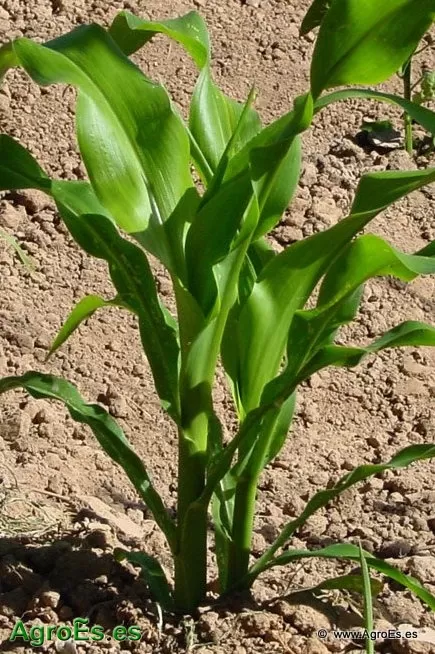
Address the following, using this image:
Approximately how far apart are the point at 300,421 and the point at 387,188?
921 millimetres

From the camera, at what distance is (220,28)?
133 inches

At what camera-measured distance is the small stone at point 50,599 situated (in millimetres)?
1868

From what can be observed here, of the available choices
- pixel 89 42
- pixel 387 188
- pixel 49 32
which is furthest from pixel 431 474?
pixel 49 32

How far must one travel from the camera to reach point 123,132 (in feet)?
5.65

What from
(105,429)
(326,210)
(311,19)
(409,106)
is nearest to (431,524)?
(105,429)

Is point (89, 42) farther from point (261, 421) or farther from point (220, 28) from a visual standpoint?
point (220, 28)

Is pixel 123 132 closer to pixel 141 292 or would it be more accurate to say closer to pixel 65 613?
pixel 141 292

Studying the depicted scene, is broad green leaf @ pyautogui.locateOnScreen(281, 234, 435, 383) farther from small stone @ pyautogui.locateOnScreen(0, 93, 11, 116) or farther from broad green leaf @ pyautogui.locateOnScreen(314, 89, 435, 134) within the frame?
small stone @ pyautogui.locateOnScreen(0, 93, 11, 116)

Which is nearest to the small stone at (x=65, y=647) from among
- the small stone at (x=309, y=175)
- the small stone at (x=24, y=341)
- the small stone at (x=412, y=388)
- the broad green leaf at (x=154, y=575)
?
the broad green leaf at (x=154, y=575)

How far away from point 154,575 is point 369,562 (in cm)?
34

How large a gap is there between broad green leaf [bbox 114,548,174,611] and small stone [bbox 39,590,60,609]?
11 cm

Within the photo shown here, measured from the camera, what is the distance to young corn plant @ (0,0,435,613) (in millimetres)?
1672

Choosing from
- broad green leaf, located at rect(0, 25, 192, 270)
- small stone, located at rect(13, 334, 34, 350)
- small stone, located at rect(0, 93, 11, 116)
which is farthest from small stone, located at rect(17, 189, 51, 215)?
broad green leaf, located at rect(0, 25, 192, 270)

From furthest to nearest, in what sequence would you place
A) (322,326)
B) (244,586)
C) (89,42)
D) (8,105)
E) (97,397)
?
(8,105), (97,397), (244,586), (322,326), (89,42)
